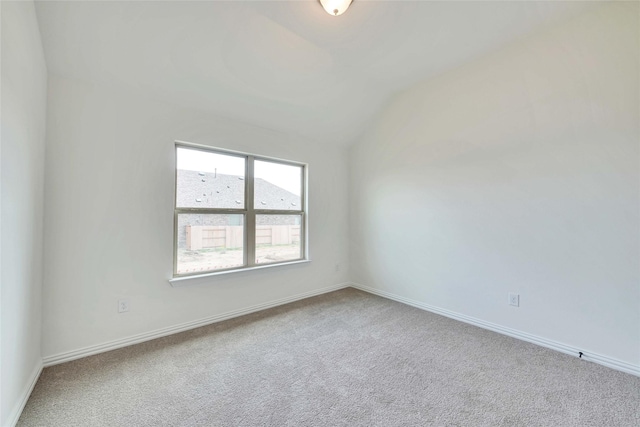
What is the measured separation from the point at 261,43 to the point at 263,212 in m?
1.78

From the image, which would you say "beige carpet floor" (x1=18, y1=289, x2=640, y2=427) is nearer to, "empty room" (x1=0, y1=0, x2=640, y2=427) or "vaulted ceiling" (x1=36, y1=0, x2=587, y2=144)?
"empty room" (x1=0, y1=0, x2=640, y2=427)


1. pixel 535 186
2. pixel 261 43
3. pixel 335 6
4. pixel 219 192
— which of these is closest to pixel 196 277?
pixel 219 192

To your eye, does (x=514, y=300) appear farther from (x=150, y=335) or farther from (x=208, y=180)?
(x=150, y=335)

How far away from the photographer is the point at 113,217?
212 centimetres

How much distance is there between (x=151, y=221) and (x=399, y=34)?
282 cm

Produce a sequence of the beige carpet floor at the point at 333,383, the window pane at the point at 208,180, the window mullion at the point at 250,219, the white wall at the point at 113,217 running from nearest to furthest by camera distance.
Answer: the beige carpet floor at the point at 333,383, the white wall at the point at 113,217, the window pane at the point at 208,180, the window mullion at the point at 250,219

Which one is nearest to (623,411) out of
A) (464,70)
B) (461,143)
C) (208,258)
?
(461,143)

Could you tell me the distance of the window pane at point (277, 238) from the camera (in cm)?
314

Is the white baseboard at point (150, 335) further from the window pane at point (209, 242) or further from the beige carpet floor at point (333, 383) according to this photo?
the window pane at point (209, 242)

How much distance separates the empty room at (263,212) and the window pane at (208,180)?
0.09 feet

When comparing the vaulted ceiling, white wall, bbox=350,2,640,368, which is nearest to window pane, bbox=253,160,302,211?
the vaulted ceiling

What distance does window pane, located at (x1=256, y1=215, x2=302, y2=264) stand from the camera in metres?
3.14

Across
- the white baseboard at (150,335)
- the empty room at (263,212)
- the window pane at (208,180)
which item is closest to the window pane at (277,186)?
the empty room at (263,212)

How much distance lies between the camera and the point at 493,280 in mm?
2500
